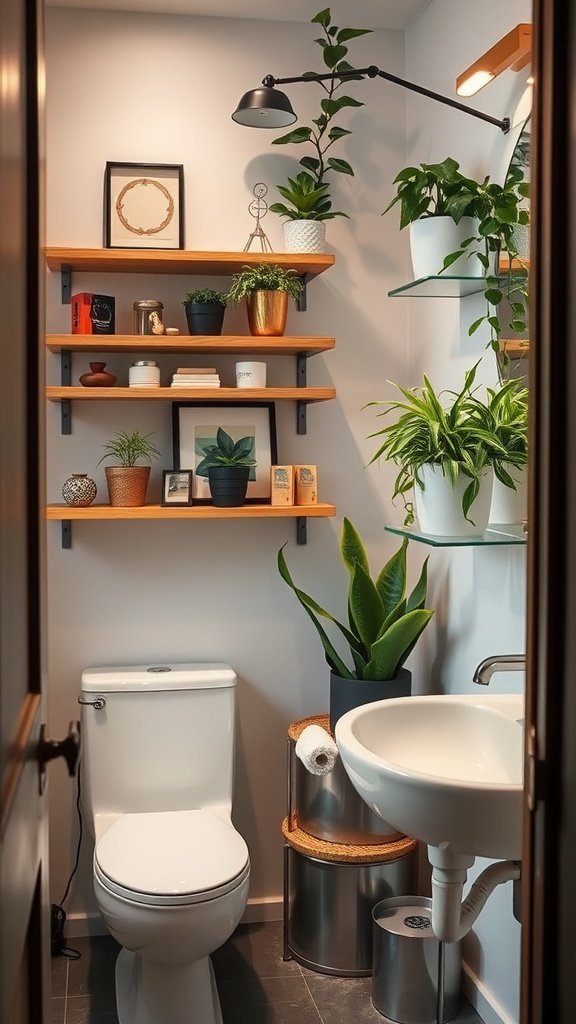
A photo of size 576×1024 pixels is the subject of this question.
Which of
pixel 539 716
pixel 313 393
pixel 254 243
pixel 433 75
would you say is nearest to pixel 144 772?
pixel 313 393

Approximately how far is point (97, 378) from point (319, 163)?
2.83ft

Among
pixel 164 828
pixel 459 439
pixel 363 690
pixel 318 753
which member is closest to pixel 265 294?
pixel 459 439

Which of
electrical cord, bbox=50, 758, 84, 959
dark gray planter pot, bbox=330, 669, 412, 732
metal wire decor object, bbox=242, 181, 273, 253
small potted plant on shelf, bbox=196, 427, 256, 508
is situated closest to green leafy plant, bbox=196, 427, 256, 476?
small potted plant on shelf, bbox=196, 427, 256, 508

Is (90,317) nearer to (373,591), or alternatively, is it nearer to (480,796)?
(373,591)

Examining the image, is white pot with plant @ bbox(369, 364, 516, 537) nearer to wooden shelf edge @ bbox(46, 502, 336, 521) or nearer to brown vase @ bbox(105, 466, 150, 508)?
wooden shelf edge @ bbox(46, 502, 336, 521)

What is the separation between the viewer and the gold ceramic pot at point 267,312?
2756 millimetres

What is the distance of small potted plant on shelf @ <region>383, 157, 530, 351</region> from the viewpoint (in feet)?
7.29

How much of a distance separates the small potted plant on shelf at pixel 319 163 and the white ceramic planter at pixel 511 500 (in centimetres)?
95

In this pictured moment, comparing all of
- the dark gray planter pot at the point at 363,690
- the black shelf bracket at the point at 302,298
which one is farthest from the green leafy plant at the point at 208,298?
the dark gray planter pot at the point at 363,690

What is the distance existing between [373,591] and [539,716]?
5.30ft

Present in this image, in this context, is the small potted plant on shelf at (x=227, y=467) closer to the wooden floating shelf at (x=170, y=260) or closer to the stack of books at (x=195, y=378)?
the stack of books at (x=195, y=378)

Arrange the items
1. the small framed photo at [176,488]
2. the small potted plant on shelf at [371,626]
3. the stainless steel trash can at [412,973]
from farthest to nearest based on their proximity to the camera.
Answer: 1. the small framed photo at [176,488]
2. the small potted plant on shelf at [371,626]
3. the stainless steel trash can at [412,973]

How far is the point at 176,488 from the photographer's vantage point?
280 centimetres

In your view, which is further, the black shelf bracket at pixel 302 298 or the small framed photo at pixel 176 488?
the black shelf bracket at pixel 302 298
